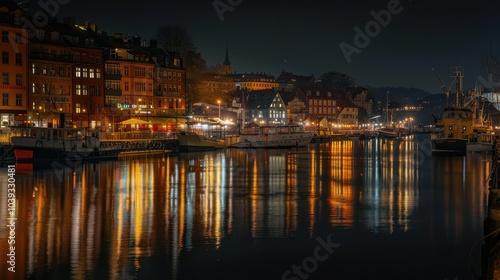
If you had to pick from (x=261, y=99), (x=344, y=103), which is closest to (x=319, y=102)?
(x=344, y=103)

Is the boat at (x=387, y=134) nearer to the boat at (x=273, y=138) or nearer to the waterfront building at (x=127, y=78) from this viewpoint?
the boat at (x=273, y=138)

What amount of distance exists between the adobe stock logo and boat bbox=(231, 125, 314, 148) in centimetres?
6395

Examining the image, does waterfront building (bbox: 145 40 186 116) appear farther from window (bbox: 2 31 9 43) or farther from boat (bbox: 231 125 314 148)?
window (bbox: 2 31 9 43)

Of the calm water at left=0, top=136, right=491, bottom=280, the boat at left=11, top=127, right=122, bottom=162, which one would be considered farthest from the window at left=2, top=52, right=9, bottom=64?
the calm water at left=0, top=136, right=491, bottom=280

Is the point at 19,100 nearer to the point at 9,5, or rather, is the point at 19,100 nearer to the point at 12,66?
the point at 12,66

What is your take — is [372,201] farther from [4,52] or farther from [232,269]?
[4,52]

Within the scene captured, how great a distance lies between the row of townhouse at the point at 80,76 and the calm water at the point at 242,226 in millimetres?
26791

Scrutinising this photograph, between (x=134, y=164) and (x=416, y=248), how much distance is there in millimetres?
35300

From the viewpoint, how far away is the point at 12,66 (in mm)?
66875

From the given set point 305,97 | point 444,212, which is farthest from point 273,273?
point 305,97

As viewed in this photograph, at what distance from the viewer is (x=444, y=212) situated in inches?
1097

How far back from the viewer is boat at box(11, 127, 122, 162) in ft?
170

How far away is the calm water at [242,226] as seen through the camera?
17891 millimetres

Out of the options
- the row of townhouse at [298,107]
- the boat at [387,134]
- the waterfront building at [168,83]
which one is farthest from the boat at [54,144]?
the boat at [387,134]
